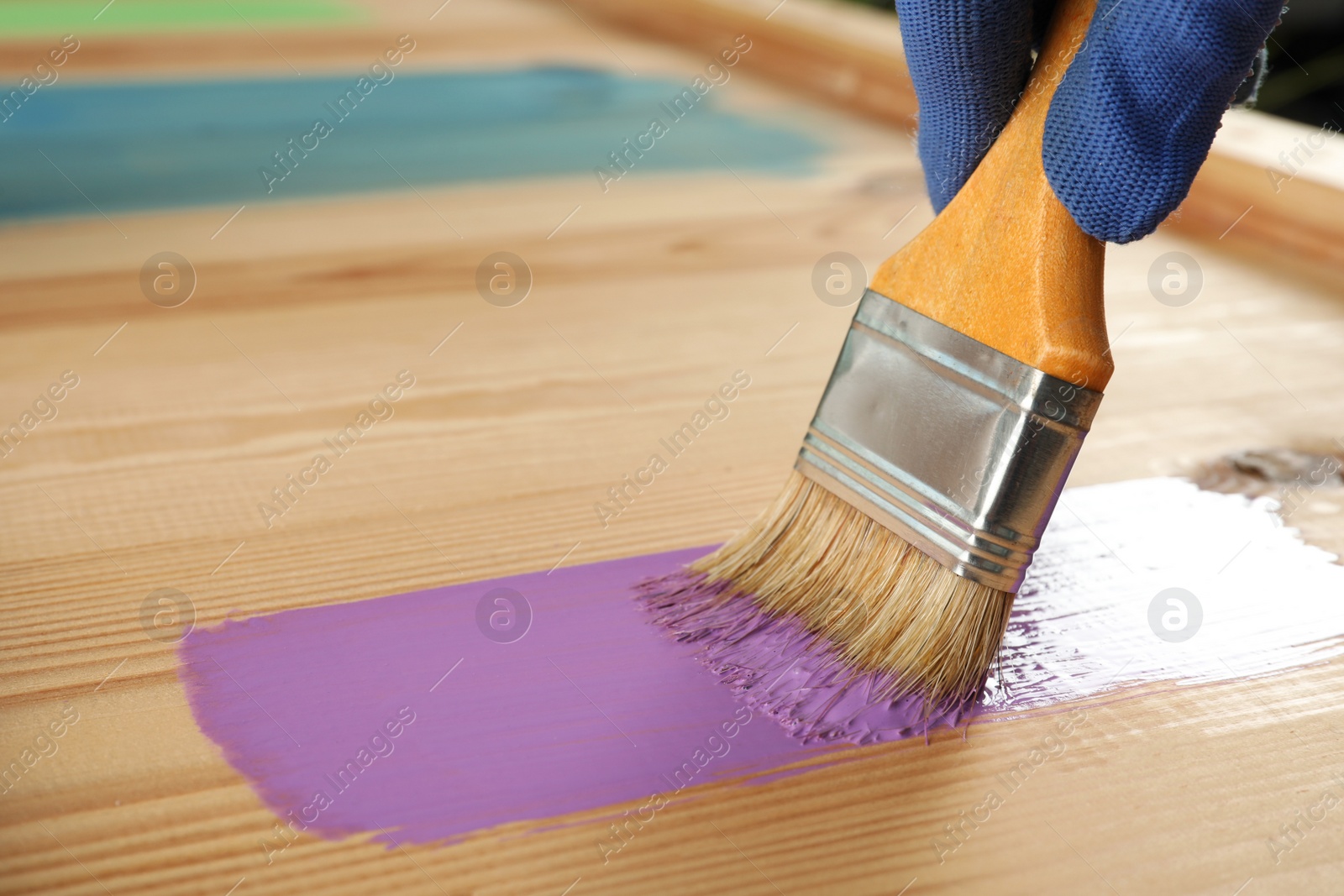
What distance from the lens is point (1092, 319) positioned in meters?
0.67

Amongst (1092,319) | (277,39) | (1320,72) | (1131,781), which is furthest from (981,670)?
(277,39)

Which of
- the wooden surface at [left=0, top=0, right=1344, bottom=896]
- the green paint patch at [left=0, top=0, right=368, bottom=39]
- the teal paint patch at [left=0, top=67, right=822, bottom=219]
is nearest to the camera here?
the wooden surface at [left=0, top=0, right=1344, bottom=896]

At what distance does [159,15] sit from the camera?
2.33 m

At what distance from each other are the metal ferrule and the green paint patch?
192 cm

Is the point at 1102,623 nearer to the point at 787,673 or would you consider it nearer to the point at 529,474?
the point at 787,673

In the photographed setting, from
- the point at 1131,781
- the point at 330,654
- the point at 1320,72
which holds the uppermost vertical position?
the point at 330,654

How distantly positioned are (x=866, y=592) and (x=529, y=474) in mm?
299

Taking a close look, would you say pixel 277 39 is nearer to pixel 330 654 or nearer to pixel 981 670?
pixel 330 654

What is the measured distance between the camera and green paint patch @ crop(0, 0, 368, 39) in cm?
220

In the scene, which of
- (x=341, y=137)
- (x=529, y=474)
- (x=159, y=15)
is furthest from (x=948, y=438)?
(x=159, y=15)

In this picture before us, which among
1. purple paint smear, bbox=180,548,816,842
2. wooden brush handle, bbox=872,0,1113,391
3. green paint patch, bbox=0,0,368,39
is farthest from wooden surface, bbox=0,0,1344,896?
green paint patch, bbox=0,0,368,39

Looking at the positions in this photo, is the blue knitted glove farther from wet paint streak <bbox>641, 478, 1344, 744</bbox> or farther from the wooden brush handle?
wet paint streak <bbox>641, 478, 1344, 744</bbox>

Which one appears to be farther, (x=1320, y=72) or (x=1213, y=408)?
(x=1320, y=72)

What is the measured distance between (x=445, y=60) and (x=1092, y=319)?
1.69 metres
